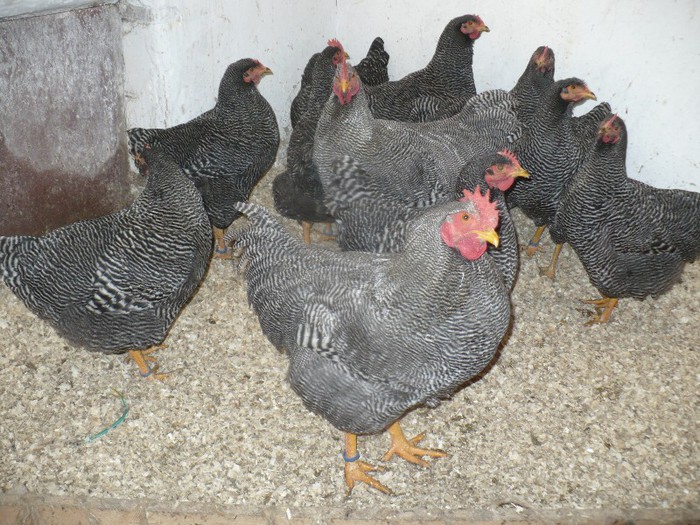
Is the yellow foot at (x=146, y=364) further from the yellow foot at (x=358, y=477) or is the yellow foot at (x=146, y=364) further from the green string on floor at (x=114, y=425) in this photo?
the yellow foot at (x=358, y=477)

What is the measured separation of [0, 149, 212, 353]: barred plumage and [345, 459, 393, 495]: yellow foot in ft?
5.04

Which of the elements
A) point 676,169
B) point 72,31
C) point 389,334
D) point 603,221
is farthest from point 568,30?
point 72,31

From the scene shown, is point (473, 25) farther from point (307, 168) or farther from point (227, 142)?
point (227, 142)

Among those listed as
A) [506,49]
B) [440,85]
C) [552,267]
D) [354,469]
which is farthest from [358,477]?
[506,49]

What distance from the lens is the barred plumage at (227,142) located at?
4.81m

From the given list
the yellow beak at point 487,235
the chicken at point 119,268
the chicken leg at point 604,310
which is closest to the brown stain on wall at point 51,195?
the chicken at point 119,268

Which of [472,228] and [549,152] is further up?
[549,152]

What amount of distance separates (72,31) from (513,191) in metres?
3.63

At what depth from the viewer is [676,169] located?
209 inches

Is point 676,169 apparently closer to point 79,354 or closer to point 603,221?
point 603,221

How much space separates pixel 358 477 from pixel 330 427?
1.47 feet

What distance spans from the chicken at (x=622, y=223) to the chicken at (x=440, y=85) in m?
1.47

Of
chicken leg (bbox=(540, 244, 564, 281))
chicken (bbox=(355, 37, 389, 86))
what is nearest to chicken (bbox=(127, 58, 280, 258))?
chicken (bbox=(355, 37, 389, 86))

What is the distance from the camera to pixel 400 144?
4504 millimetres
